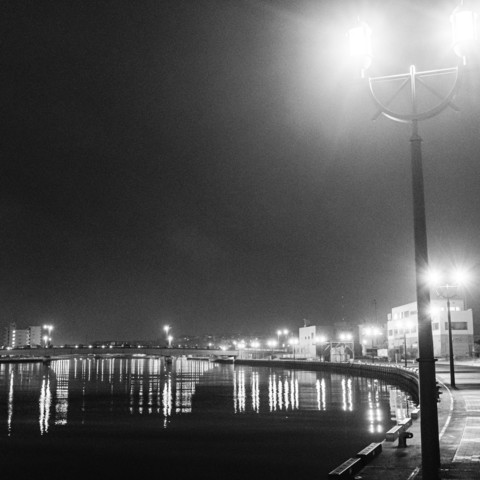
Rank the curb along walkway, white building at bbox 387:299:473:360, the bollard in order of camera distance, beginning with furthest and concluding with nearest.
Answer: white building at bbox 387:299:473:360, the bollard, the curb along walkway

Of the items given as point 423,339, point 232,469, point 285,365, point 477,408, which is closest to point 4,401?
point 232,469

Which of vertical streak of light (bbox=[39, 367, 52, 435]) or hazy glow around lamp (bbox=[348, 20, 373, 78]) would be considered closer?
hazy glow around lamp (bbox=[348, 20, 373, 78])

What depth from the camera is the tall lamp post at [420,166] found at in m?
10.0

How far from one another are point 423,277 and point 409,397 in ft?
165

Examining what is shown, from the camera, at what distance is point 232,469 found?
81.9 ft

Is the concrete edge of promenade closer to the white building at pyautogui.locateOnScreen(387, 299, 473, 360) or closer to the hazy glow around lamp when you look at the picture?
the hazy glow around lamp

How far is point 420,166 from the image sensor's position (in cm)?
1145

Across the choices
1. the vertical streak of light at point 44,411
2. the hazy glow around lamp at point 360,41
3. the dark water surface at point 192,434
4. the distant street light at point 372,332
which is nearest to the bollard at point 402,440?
the dark water surface at point 192,434

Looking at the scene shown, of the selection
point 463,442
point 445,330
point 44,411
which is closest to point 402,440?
point 463,442

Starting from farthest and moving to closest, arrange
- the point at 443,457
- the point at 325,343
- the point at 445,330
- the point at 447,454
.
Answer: the point at 325,343 → the point at 445,330 → the point at 447,454 → the point at 443,457

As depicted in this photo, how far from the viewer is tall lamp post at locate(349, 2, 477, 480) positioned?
10016 millimetres

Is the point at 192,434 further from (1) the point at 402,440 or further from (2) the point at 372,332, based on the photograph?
(2) the point at 372,332

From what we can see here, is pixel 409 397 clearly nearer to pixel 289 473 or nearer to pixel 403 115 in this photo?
pixel 289 473

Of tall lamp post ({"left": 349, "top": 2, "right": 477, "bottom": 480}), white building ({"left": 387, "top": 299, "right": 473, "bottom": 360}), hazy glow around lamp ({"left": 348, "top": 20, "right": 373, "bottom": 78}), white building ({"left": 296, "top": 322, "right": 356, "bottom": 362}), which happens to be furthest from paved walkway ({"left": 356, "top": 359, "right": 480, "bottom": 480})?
white building ({"left": 296, "top": 322, "right": 356, "bottom": 362})
